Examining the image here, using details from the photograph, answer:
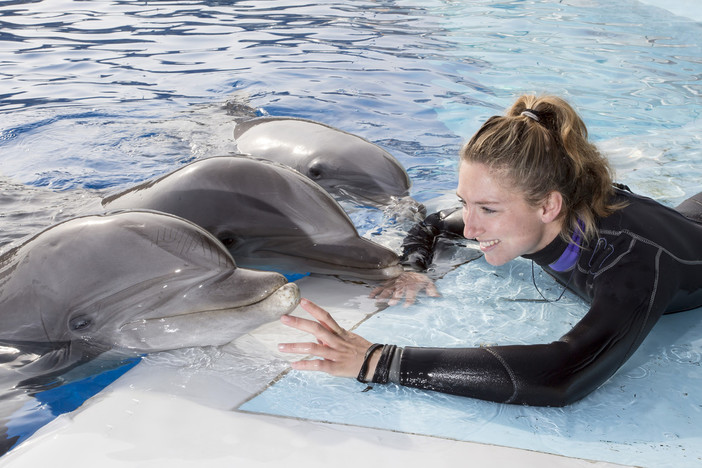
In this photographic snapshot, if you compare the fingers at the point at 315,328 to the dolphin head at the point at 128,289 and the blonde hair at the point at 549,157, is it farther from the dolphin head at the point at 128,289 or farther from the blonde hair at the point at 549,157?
the blonde hair at the point at 549,157

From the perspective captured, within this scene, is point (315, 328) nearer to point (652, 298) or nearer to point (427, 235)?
point (652, 298)

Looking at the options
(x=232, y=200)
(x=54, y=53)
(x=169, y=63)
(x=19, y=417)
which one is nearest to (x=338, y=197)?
(x=232, y=200)

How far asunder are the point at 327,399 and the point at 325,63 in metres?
8.30

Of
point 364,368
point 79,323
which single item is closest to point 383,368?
point 364,368

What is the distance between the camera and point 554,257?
3.39 metres

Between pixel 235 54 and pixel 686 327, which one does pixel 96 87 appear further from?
pixel 686 327

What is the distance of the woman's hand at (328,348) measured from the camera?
2.80m

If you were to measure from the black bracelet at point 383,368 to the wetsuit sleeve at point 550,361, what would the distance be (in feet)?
0.16

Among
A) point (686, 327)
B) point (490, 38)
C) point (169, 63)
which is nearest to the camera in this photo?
point (686, 327)

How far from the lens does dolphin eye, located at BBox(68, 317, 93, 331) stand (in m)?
2.94

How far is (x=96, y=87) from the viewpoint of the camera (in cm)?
916

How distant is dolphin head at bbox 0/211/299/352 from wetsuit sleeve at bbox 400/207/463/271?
136 cm

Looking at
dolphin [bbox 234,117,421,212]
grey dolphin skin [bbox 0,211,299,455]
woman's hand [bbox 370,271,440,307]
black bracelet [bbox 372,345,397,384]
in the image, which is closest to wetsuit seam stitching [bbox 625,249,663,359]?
black bracelet [bbox 372,345,397,384]

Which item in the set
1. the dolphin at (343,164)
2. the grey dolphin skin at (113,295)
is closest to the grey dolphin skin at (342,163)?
the dolphin at (343,164)
